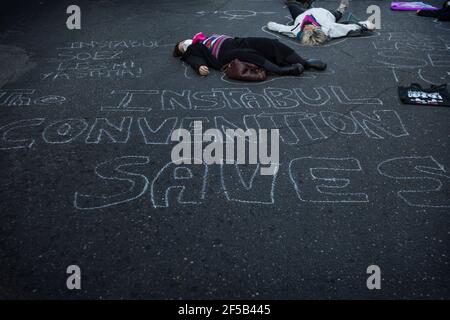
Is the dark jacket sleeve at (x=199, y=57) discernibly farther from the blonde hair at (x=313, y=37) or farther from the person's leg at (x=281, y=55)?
the blonde hair at (x=313, y=37)

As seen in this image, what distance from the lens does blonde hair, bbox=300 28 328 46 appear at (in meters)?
6.05

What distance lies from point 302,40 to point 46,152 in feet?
14.8

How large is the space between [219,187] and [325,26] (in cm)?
472

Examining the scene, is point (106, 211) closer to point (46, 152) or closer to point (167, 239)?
point (167, 239)

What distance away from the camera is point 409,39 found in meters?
6.11

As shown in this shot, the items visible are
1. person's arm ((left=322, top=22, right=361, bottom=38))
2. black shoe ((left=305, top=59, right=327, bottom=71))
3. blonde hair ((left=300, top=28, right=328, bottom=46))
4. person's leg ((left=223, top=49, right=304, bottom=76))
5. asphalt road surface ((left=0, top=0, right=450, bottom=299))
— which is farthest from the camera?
person's arm ((left=322, top=22, right=361, bottom=38))

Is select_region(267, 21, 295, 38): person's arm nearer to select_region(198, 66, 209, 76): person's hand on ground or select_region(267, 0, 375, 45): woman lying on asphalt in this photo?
select_region(267, 0, 375, 45): woman lying on asphalt

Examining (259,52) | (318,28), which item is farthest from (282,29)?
(259,52)

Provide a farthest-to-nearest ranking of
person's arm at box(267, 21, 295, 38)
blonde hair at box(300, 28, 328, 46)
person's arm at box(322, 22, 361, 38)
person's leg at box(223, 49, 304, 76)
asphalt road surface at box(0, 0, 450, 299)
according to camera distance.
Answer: person's arm at box(267, 21, 295, 38) < person's arm at box(322, 22, 361, 38) < blonde hair at box(300, 28, 328, 46) < person's leg at box(223, 49, 304, 76) < asphalt road surface at box(0, 0, 450, 299)

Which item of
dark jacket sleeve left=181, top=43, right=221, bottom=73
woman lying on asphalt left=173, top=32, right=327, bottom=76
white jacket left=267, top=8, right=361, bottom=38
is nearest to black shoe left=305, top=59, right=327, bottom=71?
woman lying on asphalt left=173, top=32, right=327, bottom=76

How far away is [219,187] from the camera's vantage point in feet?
9.02

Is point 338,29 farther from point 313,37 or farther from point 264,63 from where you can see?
point 264,63

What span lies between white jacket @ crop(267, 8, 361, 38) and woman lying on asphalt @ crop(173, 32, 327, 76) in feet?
5.62

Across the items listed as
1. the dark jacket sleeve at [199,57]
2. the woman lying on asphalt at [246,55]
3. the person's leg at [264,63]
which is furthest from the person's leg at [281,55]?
the dark jacket sleeve at [199,57]
